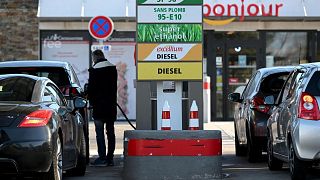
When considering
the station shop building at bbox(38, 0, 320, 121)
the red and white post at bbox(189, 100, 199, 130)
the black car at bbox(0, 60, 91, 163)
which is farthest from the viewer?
the station shop building at bbox(38, 0, 320, 121)

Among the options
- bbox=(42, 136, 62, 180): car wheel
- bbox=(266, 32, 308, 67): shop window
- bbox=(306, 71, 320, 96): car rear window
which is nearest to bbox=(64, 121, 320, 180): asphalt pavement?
bbox=(306, 71, 320, 96): car rear window

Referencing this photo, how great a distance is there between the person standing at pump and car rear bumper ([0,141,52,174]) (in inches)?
167

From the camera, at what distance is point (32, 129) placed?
8.24 meters

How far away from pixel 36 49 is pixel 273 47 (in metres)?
7.15

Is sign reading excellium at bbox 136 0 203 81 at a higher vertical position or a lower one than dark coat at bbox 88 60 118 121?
higher

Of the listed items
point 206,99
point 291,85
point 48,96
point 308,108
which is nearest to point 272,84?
point 291,85

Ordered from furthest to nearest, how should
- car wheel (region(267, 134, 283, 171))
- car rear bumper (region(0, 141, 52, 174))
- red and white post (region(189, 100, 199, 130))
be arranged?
car wheel (region(267, 134, 283, 171)) → red and white post (region(189, 100, 199, 130)) → car rear bumper (region(0, 141, 52, 174))

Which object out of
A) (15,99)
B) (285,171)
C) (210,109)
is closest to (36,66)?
(15,99)

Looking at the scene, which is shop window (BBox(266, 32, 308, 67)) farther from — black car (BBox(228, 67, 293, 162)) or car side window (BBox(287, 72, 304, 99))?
car side window (BBox(287, 72, 304, 99))

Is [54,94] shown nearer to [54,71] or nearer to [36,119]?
[36,119]

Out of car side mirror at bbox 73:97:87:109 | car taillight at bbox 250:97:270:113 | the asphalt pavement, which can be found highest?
car side mirror at bbox 73:97:87:109

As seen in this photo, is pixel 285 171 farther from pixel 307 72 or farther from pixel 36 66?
pixel 36 66

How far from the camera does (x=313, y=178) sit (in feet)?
33.7

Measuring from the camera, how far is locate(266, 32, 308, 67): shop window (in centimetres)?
2298
